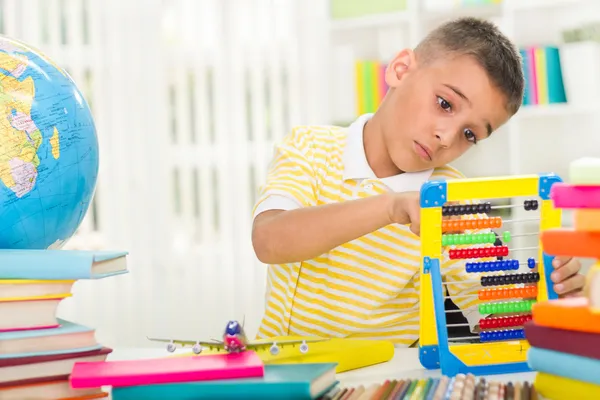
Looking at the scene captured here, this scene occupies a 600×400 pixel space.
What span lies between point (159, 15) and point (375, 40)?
1.15 metres

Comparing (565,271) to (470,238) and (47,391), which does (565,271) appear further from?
(47,391)

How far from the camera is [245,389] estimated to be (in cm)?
89

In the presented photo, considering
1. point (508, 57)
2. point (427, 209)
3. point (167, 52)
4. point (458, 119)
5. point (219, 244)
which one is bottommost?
point (219, 244)

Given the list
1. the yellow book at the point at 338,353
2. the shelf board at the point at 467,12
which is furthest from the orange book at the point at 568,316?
the shelf board at the point at 467,12

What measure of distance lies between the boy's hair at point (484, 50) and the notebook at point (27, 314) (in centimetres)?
84

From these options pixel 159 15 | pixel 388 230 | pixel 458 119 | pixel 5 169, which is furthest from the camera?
pixel 159 15

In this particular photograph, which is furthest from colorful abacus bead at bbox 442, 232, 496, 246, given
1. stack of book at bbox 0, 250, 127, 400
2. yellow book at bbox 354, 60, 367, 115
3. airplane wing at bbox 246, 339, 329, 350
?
yellow book at bbox 354, 60, 367, 115

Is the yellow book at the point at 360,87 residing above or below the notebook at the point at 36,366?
above

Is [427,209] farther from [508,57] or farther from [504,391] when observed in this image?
[508,57]

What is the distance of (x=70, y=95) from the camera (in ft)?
3.90

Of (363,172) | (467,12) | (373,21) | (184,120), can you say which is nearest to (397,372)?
(363,172)

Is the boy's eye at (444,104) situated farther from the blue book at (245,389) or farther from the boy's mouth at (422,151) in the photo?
the blue book at (245,389)

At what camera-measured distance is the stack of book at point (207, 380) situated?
2.90 ft

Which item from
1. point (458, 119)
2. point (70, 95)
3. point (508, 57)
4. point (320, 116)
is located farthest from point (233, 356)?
point (320, 116)
